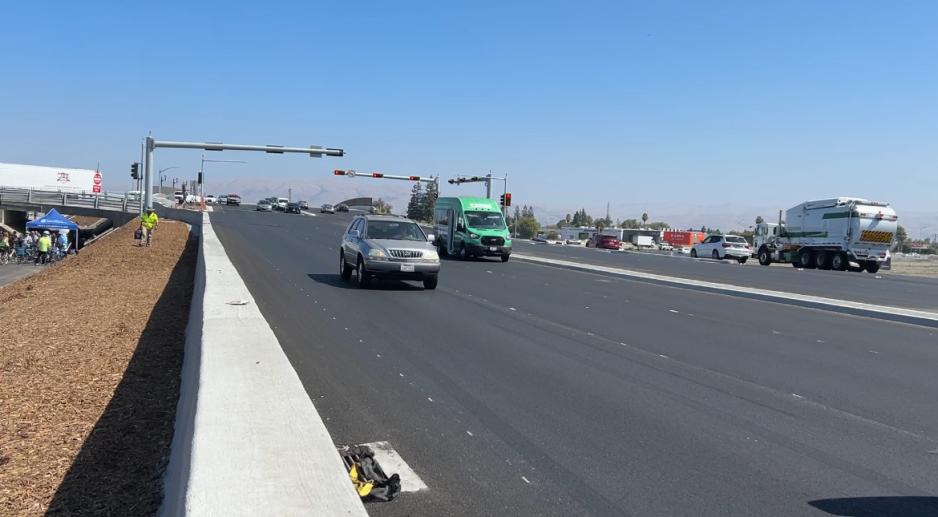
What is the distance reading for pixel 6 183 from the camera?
8219 centimetres

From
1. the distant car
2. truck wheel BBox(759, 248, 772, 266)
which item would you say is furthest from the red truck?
truck wheel BBox(759, 248, 772, 266)

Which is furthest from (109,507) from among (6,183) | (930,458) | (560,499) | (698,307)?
(6,183)

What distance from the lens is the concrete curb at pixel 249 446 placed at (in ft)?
10.7

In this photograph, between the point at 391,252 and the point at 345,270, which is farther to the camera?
the point at 345,270

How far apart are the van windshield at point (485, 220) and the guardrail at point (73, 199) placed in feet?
137

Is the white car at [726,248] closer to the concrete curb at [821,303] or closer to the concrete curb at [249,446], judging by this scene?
the concrete curb at [821,303]

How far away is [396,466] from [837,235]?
4045 centimetres

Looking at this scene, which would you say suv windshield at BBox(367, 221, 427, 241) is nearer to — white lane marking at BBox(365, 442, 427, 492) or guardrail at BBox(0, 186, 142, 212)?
white lane marking at BBox(365, 442, 427, 492)

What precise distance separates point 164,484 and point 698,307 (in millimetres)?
12803

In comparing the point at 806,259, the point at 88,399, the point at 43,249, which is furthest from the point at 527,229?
the point at 88,399

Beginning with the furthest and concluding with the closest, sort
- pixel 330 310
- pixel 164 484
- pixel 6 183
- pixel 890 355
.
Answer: pixel 6 183 → pixel 330 310 → pixel 890 355 → pixel 164 484

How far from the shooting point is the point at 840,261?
3966 centimetres

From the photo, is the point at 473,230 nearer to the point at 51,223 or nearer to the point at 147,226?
the point at 147,226

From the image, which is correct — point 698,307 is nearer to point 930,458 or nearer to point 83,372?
point 930,458
